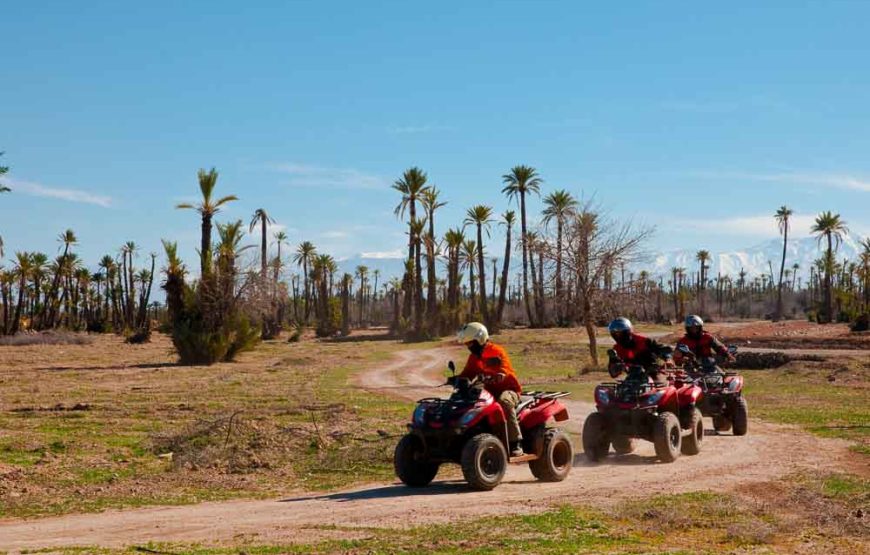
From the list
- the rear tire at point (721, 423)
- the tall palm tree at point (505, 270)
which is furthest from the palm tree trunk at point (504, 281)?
the rear tire at point (721, 423)

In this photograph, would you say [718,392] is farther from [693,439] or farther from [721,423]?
[693,439]

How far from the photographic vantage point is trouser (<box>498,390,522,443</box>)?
12.8 m

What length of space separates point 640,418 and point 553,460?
2.44m

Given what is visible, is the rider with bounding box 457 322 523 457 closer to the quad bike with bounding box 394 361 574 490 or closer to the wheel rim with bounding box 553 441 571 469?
the quad bike with bounding box 394 361 574 490

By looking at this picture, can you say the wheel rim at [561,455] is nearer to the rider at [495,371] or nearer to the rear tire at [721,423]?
the rider at [495,371]

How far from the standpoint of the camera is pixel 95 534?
33.2 feet

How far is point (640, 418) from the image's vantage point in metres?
15.3

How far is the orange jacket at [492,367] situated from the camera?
41.6ft

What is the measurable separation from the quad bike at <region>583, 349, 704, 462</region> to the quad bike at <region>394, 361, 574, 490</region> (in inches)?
94.5

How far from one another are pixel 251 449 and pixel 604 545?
28.8 ft

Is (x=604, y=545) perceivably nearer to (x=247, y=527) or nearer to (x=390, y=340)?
(x=247, y=527)

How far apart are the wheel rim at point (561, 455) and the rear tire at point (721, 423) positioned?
248 inches

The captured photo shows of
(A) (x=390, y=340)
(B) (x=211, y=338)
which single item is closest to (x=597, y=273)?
(B) (x=211, y=338)

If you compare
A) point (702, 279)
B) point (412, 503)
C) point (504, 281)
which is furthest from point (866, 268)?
point (412, 503)
